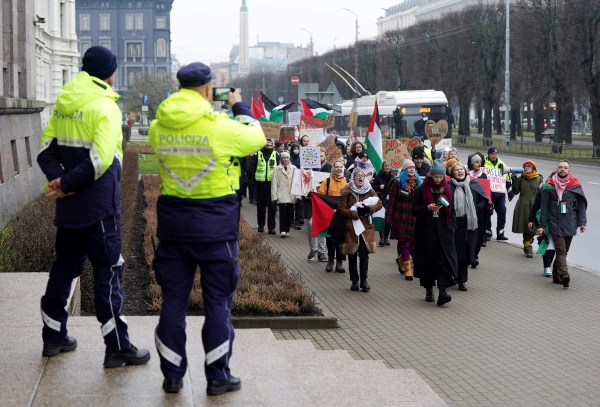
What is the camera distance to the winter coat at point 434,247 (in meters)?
12.0

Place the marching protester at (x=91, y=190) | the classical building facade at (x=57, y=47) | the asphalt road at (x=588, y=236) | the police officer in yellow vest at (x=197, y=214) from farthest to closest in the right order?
the classical building facade at (x=57, y=47)
the asphalt road at (x=588, y=236)
the marching protester at (x=91, y=190)
the police officer in yellow vest at (x=197, y=214)

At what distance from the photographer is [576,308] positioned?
1192 cm

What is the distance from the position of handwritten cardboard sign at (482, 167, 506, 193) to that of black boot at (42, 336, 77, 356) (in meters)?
11.9

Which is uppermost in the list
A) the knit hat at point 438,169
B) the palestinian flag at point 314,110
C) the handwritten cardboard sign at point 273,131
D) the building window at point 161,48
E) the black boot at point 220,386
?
the building window at point 161,48

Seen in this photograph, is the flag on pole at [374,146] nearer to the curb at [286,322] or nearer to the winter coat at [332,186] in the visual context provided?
the winter coat at [332,186]

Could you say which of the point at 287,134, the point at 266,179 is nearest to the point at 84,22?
the point at 287,134

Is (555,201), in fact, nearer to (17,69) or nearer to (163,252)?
(163,252)

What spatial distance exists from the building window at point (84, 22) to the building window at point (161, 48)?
9743 millimetres

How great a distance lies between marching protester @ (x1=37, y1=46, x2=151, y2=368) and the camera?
5906 millimetres

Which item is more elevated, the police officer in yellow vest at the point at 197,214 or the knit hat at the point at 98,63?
the knit hat at the point at 98,63

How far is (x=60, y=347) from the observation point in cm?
648

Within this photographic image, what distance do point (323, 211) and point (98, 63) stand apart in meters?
8.62

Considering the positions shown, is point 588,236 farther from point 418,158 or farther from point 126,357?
point 126,357

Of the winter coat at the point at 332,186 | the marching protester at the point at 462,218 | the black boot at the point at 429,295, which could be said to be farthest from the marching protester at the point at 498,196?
the black boot at the point at 429,295
